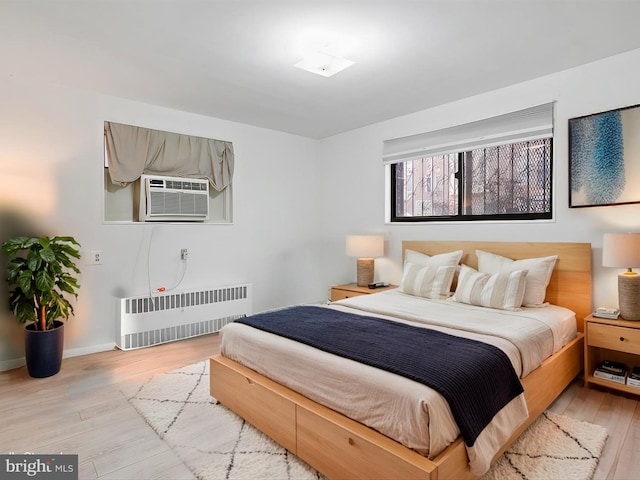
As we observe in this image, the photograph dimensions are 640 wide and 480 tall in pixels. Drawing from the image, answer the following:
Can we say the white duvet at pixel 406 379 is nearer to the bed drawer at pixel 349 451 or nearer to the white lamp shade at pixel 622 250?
the bed drawer at pixel 349 451

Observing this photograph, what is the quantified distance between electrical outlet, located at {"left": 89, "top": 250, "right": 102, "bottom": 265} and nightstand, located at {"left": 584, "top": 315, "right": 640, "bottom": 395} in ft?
13.2

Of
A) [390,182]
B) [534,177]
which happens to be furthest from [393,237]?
[534,177]

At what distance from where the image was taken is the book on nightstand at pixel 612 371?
2547 millimetres

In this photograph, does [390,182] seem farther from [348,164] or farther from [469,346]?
[469,346]

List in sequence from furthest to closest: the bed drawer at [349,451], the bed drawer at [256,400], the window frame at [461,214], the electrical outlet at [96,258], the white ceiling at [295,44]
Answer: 1. the electrical outlet at [96,258]
2. the window frame at [461,214]
3. the white ceiling at [295,44]
4. the bed drawer at [256,400]
5. the bed drawer at [349,451]

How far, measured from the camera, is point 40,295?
9.46 feet

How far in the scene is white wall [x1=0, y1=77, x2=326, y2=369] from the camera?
310 cm

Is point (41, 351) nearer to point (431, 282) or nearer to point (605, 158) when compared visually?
point (431, 282)

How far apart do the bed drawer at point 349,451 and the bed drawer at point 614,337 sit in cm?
190

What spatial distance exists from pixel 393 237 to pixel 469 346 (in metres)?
2.43

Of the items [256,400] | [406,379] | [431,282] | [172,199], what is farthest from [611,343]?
[172,199]

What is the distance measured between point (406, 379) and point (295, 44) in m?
2.20

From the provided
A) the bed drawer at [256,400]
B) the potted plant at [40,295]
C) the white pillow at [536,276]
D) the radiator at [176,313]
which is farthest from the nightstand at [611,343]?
the potted plant at [40,295]

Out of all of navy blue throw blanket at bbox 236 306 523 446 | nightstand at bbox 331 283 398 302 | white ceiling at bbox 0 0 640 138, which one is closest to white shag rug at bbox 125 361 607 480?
navy blue throw blanket at bbox 236 306 523 446
